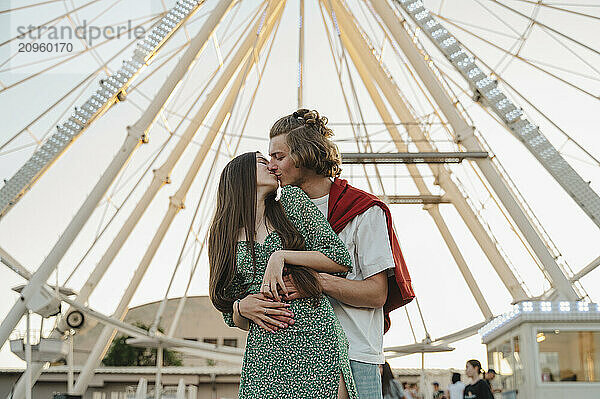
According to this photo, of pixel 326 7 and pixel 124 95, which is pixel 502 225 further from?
pixel 124 95

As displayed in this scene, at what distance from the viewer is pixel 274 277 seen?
9.75ft

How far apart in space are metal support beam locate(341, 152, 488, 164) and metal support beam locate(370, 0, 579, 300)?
0.23 meters

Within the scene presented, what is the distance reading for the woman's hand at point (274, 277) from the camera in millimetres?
2969

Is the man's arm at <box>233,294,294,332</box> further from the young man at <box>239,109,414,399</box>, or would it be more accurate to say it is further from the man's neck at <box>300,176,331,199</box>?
the man's neck at <box>300,176,331,199</box>

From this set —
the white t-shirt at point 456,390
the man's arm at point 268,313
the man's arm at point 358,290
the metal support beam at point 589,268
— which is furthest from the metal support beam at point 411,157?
the man's arm at point 268,313

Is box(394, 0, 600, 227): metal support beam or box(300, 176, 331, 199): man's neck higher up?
box(394, 0, 600, 227): metal support beam

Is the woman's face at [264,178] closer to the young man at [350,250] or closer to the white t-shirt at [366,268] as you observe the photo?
the young man at [350,250]

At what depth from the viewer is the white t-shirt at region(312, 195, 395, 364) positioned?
3203mm

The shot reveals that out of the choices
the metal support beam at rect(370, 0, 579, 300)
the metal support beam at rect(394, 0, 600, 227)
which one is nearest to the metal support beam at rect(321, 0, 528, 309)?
the metal support beam at rect(370, 0, 579, 300)

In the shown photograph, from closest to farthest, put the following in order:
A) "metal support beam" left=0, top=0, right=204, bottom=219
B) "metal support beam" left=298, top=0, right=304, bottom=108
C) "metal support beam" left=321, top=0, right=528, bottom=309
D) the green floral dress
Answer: the green floral dress, "metal support beam" left=0, top=0, right=204, bottom=219, "metal support beam" left=298, top=0, right=304, bottom=108, "metal support beam" left=321, top=0, right=528, bottom=309

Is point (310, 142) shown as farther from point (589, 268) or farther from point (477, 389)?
point (589, 268)

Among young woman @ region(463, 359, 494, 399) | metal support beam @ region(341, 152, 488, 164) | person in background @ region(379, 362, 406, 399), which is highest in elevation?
metal support beam @ region(341, 152, 488, 164)

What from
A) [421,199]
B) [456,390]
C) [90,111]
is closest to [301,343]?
[456,390]

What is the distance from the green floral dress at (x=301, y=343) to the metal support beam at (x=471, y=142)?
1345cm
